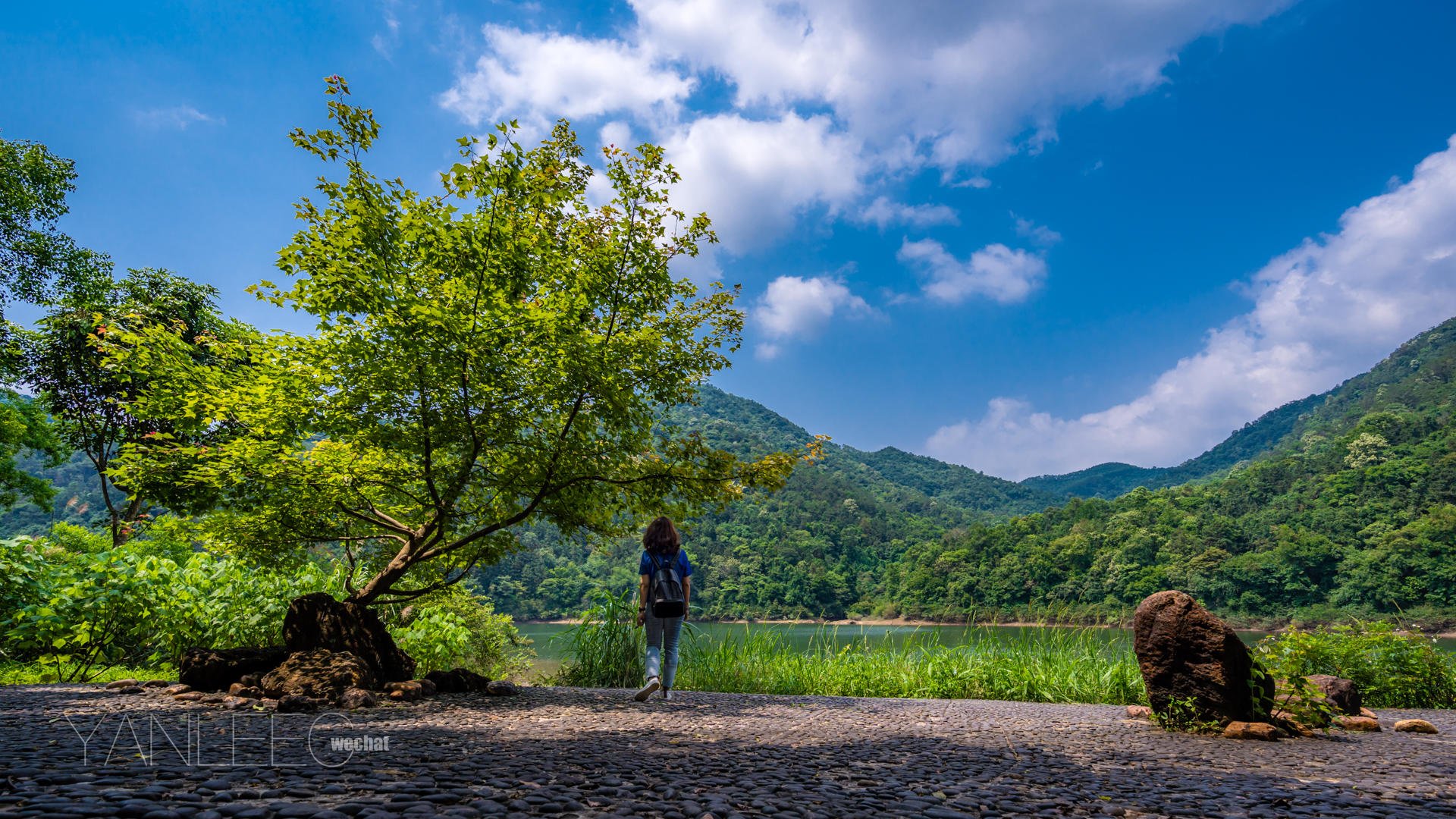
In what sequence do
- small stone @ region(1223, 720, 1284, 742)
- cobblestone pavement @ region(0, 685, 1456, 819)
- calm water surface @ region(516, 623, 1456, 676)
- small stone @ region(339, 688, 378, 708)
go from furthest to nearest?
calm water surface @ region(516, 623, 1456, 676) < small stone @ region(339, 688, 378, 708) < small stone @ region(1223, 720, 1284, 742) < cobblestone pavement @ region(0, 685, 1456, 819)

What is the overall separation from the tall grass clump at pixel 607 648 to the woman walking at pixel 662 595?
198cm

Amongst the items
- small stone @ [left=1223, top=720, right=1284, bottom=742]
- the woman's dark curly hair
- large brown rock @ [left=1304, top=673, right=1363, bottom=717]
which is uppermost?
the woman's dark curly hair

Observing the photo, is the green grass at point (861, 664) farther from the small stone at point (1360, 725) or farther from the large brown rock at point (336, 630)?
the large brown rock at point (336, 630)

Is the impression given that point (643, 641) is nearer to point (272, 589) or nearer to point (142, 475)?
point (272, 589)

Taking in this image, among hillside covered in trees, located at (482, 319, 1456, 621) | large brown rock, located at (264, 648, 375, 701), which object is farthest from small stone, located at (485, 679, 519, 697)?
hillside covered in trees, located at (482, 319, 1456, 621)

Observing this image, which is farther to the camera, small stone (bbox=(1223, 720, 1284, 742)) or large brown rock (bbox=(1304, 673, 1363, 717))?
large brown rock (bbox=(1304, 673, 1363, 717))

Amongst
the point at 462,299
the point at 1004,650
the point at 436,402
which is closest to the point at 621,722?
the point at 436,402

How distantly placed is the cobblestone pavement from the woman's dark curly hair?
57.2 inches

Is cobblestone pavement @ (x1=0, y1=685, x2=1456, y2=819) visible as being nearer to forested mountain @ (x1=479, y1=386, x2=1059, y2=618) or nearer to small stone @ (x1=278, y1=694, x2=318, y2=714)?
small stone @ (x1=278, y1=694, x2=318, y2=714)

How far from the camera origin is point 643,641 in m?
7.90

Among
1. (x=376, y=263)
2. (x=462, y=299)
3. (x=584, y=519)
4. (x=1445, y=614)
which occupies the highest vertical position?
(x=376, y=263)

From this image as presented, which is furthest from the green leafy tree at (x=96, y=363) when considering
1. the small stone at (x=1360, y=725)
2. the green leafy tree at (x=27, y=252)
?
the small stone at (x=1360, y=725)

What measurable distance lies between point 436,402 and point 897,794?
4.46 metres

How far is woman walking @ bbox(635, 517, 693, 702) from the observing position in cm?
552
